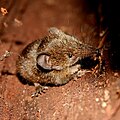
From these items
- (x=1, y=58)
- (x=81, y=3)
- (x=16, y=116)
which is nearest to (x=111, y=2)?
(x=81, y=3)

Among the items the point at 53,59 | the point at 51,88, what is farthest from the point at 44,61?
the point at 51,88

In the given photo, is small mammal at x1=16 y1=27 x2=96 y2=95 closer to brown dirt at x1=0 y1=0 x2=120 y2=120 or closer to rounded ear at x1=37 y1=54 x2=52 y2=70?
rounded ear at x1=37 y1=54 x2=52 y2=70

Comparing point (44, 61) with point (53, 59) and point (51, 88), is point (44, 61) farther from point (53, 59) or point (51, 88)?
point (51, 88)

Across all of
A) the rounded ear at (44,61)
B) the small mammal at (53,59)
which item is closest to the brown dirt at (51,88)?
the small mammal at (53,59)

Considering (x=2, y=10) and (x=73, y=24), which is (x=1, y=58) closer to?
(x=2, y=10)

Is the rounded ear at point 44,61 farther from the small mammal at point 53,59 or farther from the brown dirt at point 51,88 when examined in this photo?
the brown dirt at point 51,88

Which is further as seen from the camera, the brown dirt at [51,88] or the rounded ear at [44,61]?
the rounded ear at [44,61]
